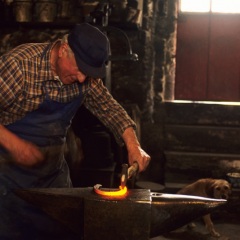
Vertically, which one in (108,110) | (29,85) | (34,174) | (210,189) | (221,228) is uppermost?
(29,85)

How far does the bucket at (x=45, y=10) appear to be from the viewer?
19.3 feet

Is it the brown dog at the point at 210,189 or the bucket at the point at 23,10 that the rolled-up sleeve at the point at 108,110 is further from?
the bucket at the point at 23,10

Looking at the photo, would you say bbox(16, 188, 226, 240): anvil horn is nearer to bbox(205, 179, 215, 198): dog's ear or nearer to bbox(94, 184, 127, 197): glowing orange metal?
bbox(94, 184, 127, 197): glowing orange metal

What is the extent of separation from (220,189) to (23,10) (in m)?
3.35

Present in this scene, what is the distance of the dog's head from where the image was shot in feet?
17.6

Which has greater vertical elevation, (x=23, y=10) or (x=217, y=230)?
(x=23, y=10)

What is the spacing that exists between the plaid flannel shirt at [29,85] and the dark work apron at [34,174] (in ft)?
0.17

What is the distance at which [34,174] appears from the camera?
9.34 feet

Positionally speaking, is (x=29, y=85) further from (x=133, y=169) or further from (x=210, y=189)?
(x=210, y=189)

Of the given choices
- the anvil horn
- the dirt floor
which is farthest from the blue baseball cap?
the dirt floor

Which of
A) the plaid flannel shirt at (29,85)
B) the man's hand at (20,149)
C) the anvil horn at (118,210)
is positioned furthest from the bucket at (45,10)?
the anvil horn at (118,210)

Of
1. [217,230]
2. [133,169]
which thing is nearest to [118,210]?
[133,169]

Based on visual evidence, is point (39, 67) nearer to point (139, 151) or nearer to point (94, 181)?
point (139, 151)

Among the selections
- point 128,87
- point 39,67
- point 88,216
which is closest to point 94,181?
point 128,87
